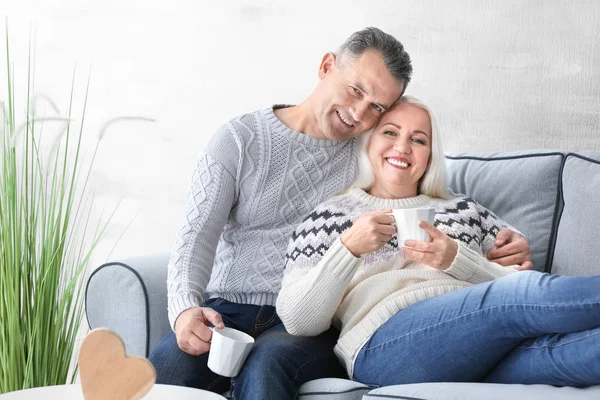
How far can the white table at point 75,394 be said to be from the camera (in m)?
1.27

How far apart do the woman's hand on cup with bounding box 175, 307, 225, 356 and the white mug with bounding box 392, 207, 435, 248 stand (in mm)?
427

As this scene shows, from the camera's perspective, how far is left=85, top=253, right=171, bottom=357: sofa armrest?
6.07 feet

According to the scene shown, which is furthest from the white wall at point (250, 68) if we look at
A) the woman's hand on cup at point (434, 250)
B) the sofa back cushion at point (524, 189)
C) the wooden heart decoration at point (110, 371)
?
the wooden heart decoration at point (110, 371)

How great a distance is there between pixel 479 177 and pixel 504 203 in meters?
0.11

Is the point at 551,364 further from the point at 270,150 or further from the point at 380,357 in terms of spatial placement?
the point at 270,150

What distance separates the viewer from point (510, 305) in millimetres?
1463

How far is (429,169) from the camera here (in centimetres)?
196

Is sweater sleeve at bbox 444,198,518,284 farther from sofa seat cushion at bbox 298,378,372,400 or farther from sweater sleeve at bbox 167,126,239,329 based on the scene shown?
sweater sleeve at bbox 167,126,239,329

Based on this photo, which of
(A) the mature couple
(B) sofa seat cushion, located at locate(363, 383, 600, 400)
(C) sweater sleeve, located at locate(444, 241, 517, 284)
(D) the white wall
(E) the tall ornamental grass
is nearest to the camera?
(B) sofa seat cushion, located at locate(363, 383, 600, 400)

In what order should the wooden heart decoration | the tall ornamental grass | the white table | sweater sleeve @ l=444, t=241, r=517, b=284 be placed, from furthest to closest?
the tall ornamental grass
sweater sleeve @ l=444, t=241, r=517, b=284
the white table
the wooden heart decoration

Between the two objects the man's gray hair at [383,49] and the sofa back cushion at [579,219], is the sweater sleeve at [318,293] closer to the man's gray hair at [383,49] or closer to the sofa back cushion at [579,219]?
the man's gray hair at [383,49]


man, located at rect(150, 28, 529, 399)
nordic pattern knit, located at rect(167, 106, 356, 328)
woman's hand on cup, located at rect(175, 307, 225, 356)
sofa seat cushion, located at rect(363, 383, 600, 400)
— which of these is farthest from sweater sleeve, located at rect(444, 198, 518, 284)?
woman's hand on cup, located at rect(175, 307, 225, 356)

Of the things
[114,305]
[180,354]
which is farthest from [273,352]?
[114,305]

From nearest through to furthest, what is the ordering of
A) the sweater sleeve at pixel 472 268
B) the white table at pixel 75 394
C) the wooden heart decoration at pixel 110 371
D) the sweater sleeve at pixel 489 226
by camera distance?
the wooden heart decoration at pixel 110 371, the white table at pixel 75 394, the sweater sleeve at pixel 472 268, the sweater sleeve at pixel 489 226
